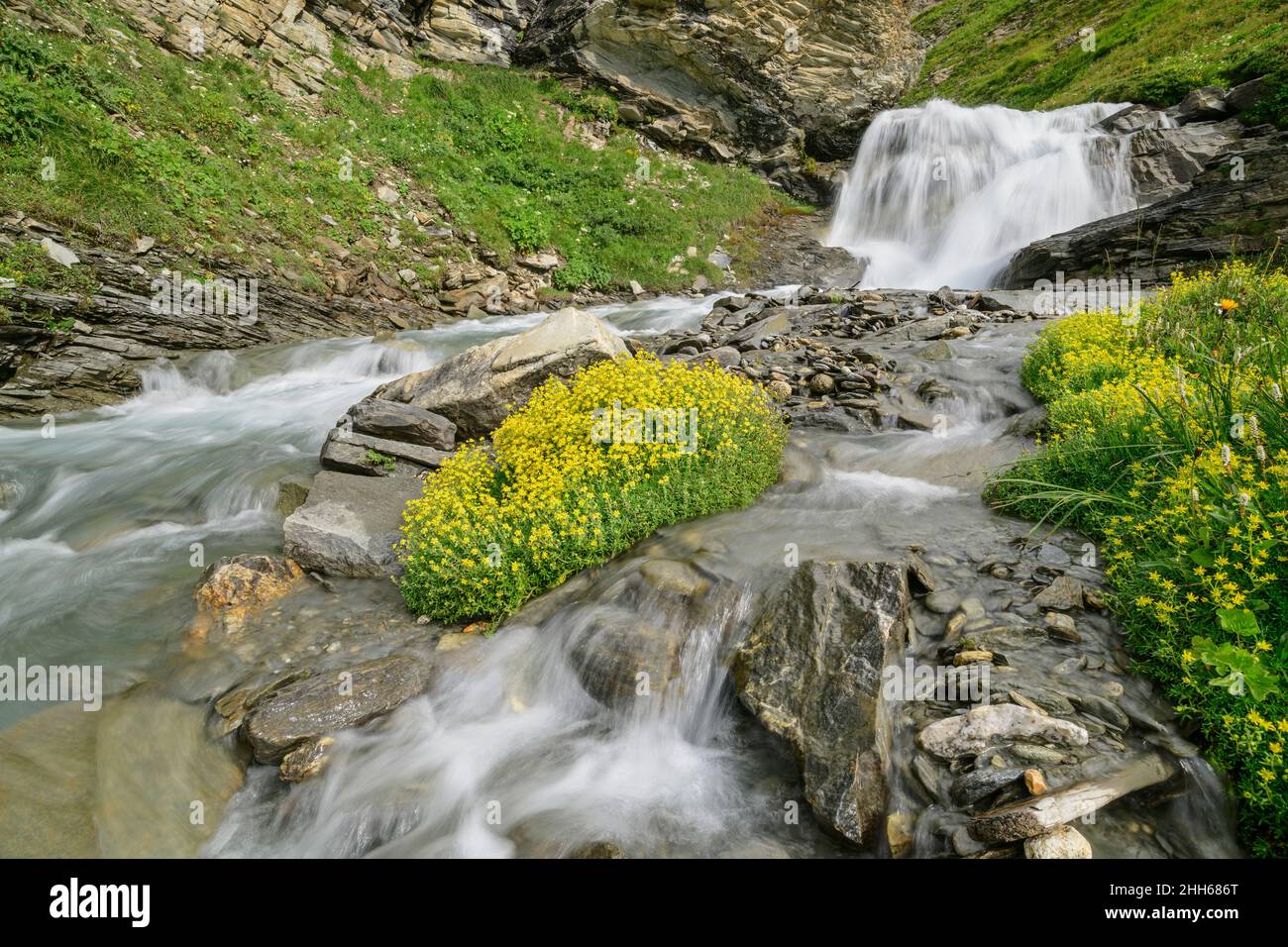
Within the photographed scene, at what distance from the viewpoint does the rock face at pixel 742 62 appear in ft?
82.7

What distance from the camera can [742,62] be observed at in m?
26.4

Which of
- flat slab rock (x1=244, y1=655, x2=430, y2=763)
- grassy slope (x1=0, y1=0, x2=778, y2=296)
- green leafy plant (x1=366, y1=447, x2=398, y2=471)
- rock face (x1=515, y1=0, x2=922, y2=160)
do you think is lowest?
flat slab rock (x1=244, y1=655, x2=430, y2=763)

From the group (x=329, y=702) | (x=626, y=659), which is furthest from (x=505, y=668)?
(x=329, y=702)

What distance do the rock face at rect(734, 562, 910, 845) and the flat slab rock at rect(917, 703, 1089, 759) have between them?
0.29 meters

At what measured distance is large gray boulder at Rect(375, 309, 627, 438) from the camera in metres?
8.89

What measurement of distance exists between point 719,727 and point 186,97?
65.6ft

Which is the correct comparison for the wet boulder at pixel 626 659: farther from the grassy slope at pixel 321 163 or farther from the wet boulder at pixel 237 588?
the grassy slope at pixel 321 163

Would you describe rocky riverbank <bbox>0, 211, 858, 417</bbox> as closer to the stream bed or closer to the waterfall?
the stream bed

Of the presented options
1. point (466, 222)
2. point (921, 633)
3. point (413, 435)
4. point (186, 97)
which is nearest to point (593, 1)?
point (466, 222)

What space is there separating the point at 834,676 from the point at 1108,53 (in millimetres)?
39535

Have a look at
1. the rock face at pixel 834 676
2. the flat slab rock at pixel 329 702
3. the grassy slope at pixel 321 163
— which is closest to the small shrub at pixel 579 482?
the flat slab rock at pixel 329 702

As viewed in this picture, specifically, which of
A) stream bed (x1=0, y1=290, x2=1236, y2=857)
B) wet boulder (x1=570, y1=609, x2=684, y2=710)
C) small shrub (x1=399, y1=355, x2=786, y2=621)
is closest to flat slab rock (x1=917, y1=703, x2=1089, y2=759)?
stream bed (x1=0, y1=290, x2=1236, y2=857)
